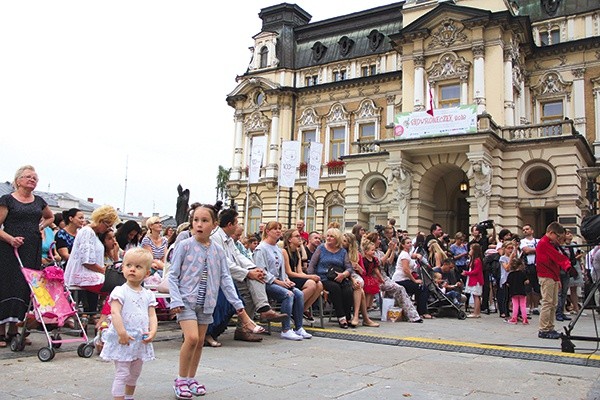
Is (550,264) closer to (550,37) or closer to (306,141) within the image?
(550,37)

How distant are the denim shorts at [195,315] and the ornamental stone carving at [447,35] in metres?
25.7

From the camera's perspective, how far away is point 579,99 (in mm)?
28031

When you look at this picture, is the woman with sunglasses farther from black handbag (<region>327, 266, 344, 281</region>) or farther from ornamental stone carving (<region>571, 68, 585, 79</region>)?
ornamental stone carving (<region>571, 68, 585, 79</region>)

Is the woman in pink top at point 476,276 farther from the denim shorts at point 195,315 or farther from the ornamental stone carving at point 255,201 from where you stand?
the ornamental stone carving at point 255,201

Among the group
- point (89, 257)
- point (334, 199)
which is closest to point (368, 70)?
point (334, 199)

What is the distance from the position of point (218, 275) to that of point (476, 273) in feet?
29.5

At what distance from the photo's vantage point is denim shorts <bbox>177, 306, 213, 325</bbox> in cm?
491

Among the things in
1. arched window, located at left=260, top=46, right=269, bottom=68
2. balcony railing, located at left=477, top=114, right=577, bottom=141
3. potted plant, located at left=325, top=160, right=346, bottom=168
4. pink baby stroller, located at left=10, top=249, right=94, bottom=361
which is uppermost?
arched window, located at left=260, top=46, right=269, bottom=68

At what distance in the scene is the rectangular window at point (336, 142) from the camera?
35531mm

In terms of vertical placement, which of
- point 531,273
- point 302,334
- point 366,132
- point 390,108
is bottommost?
point 302,334

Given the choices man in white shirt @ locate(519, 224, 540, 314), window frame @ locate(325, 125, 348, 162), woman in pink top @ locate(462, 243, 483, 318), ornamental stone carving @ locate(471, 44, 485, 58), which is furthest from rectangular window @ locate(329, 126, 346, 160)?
woman in pink top @ locate(462, 243, 483, 318)

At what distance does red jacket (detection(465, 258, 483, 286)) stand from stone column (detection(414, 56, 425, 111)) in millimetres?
16241

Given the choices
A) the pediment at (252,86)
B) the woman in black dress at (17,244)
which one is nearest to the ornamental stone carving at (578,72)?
the pediment at (252,86)

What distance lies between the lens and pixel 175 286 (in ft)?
16.3
